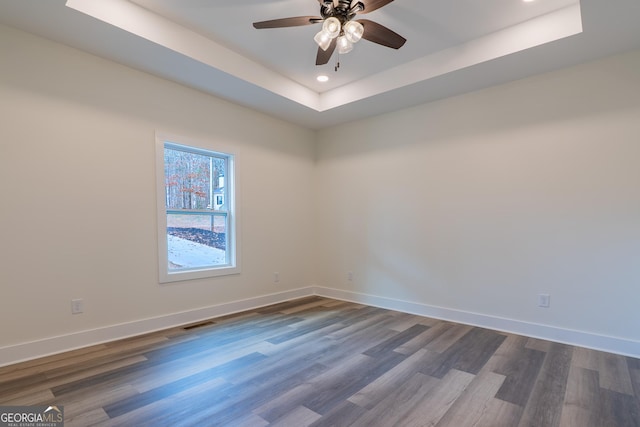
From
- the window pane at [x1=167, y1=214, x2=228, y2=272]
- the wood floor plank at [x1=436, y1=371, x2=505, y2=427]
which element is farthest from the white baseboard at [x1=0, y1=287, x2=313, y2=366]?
the wood floor plank at [x1=436, y1=371, x2=505, y2=427]

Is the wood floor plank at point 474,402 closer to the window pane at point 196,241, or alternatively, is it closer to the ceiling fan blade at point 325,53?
the ceiling fan blade at point 325,53

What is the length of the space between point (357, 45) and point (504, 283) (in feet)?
9.38

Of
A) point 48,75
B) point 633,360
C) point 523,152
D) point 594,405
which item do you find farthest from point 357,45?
point 633,360

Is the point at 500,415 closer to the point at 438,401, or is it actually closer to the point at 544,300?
the point at 438,401

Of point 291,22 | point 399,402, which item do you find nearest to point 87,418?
point 399,402

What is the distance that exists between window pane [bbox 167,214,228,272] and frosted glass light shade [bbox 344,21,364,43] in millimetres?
2584

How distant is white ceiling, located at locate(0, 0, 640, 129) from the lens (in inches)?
97.7

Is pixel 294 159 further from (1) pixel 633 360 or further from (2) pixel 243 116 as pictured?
(1) pixel 633 360

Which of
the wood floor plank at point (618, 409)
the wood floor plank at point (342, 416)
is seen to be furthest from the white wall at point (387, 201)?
the wood floor plank at point (342, 416)

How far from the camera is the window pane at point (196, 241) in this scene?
3.58 metres

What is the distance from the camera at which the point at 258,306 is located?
4.25m

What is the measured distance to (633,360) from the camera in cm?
262

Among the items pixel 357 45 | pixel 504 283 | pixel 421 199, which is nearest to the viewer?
pixel 357 45

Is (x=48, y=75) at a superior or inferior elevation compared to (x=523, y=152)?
superior
